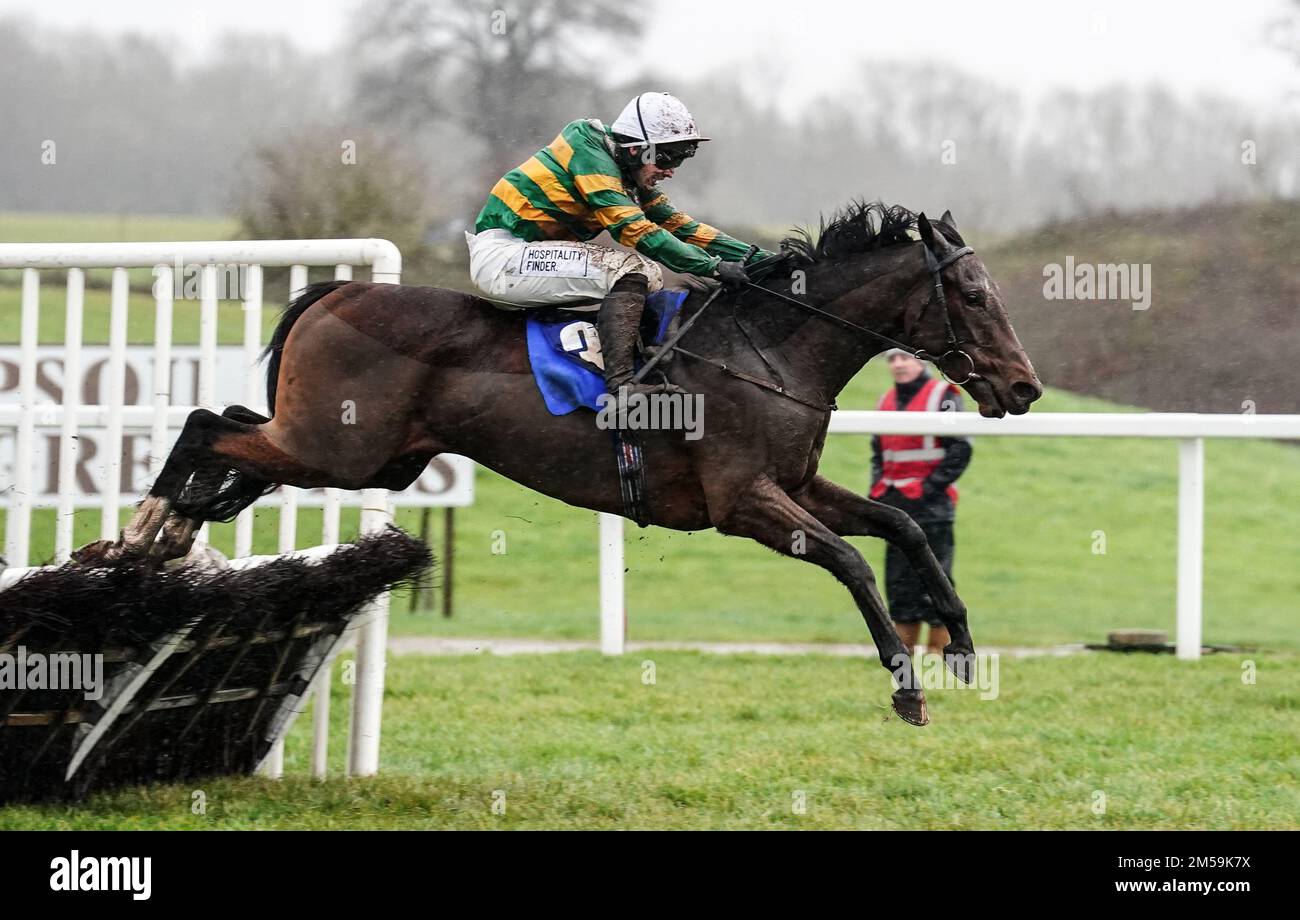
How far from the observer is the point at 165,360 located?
5430mm

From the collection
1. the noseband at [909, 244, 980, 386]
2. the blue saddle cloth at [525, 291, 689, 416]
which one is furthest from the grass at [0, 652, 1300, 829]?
the noseband at [909, 244, 980, 386]

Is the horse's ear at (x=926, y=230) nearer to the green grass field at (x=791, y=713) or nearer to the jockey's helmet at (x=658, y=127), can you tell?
the jockey's helmet at (x=658, y=127)

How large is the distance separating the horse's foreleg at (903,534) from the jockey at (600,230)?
702mm

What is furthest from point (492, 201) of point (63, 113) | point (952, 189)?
point (63, 113)

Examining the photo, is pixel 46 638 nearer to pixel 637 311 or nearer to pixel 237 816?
pixel 237 816

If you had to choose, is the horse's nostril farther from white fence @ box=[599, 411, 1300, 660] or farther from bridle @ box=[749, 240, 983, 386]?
white fence @ box=[599, 411, 1300, 660]

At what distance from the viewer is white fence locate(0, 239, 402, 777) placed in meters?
5.29

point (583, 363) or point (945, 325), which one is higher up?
point (945, 325)

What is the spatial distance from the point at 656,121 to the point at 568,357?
0.82 meters

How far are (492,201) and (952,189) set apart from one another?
45.1 feet

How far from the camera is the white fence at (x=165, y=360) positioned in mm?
5285

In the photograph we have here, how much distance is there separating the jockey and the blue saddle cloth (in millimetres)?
66

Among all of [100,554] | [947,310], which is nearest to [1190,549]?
[947,310]

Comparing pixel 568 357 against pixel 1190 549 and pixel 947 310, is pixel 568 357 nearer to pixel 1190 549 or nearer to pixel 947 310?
pixel 947 310
